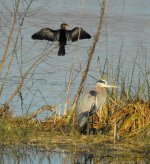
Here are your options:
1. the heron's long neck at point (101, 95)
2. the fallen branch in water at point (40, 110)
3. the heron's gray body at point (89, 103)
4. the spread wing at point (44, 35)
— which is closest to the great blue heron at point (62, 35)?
the spread wing at point (44, 35)

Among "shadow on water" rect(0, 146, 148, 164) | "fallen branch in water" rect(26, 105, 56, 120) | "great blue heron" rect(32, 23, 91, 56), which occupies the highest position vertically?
"great blue heron" rect(32, 23, 91, 56)

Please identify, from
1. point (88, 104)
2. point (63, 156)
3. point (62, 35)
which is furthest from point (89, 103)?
point (62, 35)

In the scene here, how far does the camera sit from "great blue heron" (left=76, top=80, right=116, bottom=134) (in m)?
8.73

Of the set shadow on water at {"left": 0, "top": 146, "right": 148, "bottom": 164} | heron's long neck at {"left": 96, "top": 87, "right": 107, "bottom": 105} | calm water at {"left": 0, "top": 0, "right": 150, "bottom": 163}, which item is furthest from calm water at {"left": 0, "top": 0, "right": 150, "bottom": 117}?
shadow on water at {"left": 0, "top": 146, "right": 148, "bottom": 164}

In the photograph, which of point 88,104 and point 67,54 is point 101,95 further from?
point 67,54

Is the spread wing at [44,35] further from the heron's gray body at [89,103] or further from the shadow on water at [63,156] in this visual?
the shadow on water at [63,156]

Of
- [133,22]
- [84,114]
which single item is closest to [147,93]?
[84,114]

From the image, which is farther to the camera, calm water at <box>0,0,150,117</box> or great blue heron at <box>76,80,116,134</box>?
calm water at <box>0,0,150,117</box>

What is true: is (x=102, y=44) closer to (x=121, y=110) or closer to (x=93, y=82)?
(x=93, y=82)

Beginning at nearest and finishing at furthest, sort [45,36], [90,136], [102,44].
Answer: [90,136] < [45,36] < [102,44]

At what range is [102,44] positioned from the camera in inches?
587

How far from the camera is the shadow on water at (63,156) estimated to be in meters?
7.33

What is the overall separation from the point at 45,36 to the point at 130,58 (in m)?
1.60

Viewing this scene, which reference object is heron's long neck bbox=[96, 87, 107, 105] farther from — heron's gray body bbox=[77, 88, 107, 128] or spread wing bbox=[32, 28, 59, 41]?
spread wing bbox=[32, 28, 59, 41]
